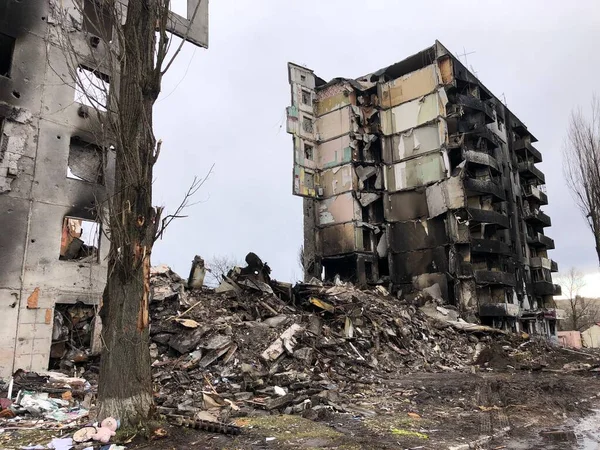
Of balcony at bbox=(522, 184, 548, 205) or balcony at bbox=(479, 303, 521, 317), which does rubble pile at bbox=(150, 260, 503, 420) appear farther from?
balcony at bbox=(522, 184, 548, 205)

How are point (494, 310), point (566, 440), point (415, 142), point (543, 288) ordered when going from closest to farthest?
point (566, 440), point (494, 310), point (415, 142), point (543, 288)

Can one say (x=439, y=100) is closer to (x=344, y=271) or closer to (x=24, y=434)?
(x=344, y=271)

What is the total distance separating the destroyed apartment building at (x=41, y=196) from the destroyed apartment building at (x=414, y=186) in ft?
68.2

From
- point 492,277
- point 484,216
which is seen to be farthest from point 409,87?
point 492,277

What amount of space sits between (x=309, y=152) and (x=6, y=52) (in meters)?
23.7

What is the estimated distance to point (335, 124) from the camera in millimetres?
34438

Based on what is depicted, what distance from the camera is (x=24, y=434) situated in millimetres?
5848

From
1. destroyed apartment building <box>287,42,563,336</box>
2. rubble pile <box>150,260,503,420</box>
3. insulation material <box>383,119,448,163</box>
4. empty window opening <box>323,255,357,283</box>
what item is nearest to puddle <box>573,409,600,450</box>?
rubble pile <box>150,260,503,420</box>

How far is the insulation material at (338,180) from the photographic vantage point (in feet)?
108

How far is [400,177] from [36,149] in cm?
2566

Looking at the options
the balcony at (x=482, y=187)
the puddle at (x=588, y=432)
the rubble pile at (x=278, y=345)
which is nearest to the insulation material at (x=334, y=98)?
the balcony at (x=482, y=187)

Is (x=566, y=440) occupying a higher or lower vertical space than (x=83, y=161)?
A: lower

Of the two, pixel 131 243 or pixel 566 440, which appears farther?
pixel 566 440

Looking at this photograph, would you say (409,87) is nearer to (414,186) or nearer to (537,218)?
(414,186)
